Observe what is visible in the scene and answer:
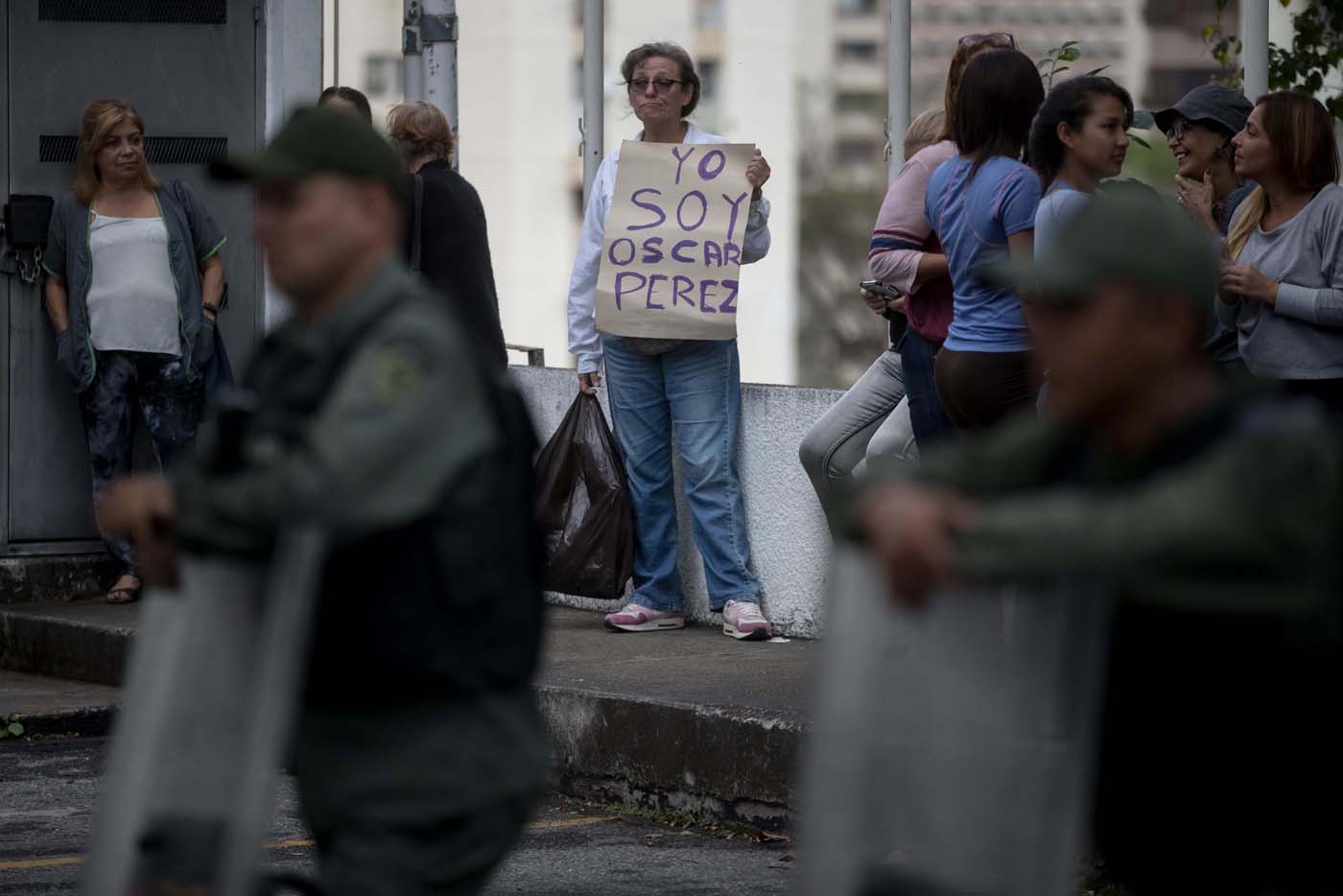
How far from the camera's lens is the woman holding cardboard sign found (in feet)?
26.2

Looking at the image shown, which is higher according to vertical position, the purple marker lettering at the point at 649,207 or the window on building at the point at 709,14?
the window on building at the point at 709,14

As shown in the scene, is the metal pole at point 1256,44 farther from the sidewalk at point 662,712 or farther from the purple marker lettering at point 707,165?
the sidewalk at point 662,712

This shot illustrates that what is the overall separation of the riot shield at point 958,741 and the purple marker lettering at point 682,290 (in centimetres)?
534

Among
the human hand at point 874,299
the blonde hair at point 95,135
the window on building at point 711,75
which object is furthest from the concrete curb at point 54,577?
the human hand at point 874,299

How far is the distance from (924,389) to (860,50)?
1246 centimetres

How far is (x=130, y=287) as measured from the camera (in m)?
9.11

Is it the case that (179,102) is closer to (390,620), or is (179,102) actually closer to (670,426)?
(670,426)

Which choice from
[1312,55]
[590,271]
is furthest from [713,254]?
[1312,55]

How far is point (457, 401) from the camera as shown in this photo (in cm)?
279

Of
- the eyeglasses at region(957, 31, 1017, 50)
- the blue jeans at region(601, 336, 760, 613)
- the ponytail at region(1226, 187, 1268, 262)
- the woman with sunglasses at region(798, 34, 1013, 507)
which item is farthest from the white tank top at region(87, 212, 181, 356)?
the ponytail at region(1226, 187, 1268, 262)

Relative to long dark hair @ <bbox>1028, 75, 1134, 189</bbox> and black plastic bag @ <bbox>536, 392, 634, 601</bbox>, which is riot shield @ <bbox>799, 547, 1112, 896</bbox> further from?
black plastic bag @ <bbox>536, 392, 634, 601</bbox>

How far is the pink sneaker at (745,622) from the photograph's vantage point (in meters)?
8.04

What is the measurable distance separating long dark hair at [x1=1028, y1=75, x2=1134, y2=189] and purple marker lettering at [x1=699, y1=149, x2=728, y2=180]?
7.12ft

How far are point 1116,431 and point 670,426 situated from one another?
5669 mm
